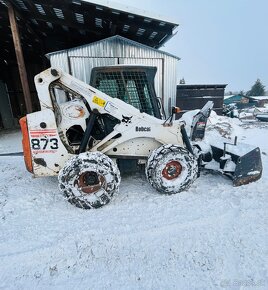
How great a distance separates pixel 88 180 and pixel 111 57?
17.7ft

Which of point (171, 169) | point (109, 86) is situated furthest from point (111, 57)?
point (171, 169)

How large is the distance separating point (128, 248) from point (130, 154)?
4.52ft

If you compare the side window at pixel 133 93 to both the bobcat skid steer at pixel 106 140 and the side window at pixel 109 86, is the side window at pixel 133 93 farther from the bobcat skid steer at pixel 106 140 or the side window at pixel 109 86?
the side window at pixel 109 86

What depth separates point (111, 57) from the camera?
6.91 m

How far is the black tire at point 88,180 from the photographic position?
264 centimetres

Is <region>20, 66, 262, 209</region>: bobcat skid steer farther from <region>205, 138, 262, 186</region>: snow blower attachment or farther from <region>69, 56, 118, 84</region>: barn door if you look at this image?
<region>69, 56, 118, 84</region>: barn door

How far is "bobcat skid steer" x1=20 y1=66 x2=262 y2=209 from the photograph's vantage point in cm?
272

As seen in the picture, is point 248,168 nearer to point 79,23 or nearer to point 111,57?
point 111,57

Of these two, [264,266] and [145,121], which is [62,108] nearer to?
[145,121]

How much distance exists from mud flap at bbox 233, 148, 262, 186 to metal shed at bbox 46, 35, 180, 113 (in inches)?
163

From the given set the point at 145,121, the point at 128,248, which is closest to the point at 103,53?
the point at 145,121

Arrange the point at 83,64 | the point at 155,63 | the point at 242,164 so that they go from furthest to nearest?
the point at 155,63, the point at 83,64, the point at 242,164

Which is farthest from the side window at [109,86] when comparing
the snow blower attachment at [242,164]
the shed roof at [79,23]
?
the shed roof at [79,23]

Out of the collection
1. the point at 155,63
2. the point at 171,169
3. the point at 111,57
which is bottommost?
the point at 171,169
